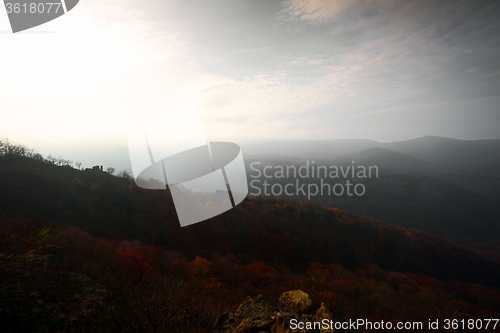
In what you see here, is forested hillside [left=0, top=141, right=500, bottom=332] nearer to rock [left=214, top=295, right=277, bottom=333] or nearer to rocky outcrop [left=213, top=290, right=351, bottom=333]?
rock [left=214, top=295, right=277, bottom=333]

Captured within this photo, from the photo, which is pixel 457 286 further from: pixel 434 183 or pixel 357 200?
pixel 434 183

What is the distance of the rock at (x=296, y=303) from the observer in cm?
695

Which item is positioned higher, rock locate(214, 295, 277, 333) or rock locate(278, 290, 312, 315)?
rock locate(214, 295, 277, 333)

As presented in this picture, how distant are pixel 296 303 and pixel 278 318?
202cm

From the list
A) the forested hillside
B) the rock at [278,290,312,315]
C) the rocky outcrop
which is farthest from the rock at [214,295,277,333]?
the forested hillside

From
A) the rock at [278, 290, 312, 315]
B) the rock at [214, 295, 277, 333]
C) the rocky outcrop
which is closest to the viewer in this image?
the rocky outcrop

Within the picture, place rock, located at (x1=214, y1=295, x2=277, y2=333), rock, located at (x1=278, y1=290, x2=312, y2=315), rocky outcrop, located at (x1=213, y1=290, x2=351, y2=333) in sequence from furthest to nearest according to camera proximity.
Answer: rock, located at (x1=278, y1=290, x2=312, y2=315) < rock, located at (x1=214, y1=295, x2=277, y2=333) < rocky outcrop, located at (x1=213, y1=290, x2=351, y2=333)

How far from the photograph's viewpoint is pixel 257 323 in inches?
236

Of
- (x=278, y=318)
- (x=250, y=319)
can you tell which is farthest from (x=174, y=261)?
(x=278, y=318)

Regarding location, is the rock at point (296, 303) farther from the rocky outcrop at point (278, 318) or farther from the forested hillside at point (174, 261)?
the forested hillside at point (174, 261)

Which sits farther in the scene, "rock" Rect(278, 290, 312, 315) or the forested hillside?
"rock" Rect(278, 290, 312, 315)

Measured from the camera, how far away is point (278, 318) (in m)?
5.52

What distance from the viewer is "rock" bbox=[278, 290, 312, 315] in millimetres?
6945

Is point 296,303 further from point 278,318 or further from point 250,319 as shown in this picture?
point 278,318
